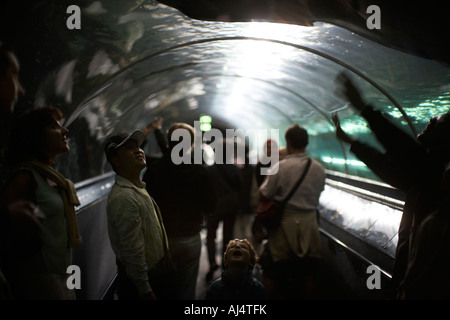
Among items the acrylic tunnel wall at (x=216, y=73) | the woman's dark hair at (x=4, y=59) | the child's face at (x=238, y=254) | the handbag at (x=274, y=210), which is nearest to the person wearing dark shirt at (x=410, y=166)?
the child's face at (x=238, y=254)

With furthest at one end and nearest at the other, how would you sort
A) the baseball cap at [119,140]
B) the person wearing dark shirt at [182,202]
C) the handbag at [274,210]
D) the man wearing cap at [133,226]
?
the handbag at [274,210]
the person wearing dark shirt at [182,202]
the baseball cap at [119,140]
the man wearing cap at [133,226]

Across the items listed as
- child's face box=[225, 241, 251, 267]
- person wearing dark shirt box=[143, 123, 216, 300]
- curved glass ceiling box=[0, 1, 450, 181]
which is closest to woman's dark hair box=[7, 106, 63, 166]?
curved glass ceiling box=[0, 1, 450, 181]

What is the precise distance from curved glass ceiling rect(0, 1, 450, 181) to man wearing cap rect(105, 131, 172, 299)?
1287 millimetres

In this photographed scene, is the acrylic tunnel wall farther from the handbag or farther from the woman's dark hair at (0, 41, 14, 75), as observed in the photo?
the handbag

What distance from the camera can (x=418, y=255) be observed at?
2395 mm

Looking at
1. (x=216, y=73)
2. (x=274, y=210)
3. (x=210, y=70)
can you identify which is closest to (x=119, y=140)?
(x=274, y=210)

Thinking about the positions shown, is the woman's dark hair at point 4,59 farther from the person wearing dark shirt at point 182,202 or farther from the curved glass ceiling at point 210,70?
the person wearing dark shirt at point 182,202

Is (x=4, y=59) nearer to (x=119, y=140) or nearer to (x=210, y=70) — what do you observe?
(x=119, y=140)

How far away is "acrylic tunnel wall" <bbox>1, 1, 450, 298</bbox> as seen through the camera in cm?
371

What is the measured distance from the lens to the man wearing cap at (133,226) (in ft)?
9.28

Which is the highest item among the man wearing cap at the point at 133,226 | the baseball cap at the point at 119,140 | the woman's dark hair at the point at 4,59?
the woman's dark hair at the point at 4,59

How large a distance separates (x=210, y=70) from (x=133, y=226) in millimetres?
5999

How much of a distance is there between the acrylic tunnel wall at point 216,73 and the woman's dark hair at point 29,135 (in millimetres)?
676

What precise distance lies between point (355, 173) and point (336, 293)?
8.32ft
